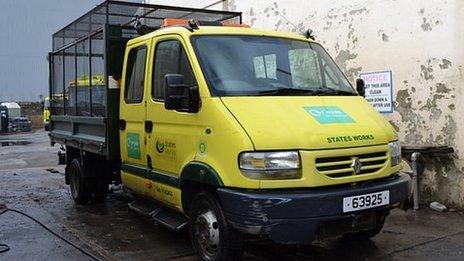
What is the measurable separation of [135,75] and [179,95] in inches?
62.0

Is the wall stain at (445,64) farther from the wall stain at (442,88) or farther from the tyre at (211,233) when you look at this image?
the tyre at (211,233)

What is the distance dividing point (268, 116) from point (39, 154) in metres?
14.0

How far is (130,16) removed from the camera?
7.35m

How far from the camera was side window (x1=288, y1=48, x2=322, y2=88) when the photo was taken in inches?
207

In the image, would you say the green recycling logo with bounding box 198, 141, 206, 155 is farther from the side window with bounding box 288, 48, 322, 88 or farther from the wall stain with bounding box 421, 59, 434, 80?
the wall stain with bounding box 421, 59, 434, 80


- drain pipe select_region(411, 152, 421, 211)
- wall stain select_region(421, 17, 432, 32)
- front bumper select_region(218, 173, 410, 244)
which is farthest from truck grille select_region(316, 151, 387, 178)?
wall stain select_region(421, 17, 432, 32)

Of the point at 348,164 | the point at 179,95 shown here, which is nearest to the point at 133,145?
the point at 179,95

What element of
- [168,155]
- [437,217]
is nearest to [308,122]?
[168,155]

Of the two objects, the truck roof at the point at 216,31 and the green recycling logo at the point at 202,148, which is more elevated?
the truck roof at the point at 216,31

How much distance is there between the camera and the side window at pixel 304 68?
5246 mm

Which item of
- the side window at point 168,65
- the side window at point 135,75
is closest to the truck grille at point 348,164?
the side window at point 168,65

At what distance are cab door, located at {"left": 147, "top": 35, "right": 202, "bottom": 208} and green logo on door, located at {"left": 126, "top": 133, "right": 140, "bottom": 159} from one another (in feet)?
1.03

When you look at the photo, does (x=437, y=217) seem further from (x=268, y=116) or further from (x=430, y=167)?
(x=268, y=116)

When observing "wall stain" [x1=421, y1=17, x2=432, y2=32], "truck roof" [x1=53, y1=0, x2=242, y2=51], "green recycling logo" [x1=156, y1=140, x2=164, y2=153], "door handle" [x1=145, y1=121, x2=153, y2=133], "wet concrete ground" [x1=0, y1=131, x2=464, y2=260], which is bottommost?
"wet concrete ground" [x1=0, y1=131, x2=464, y2=260]
